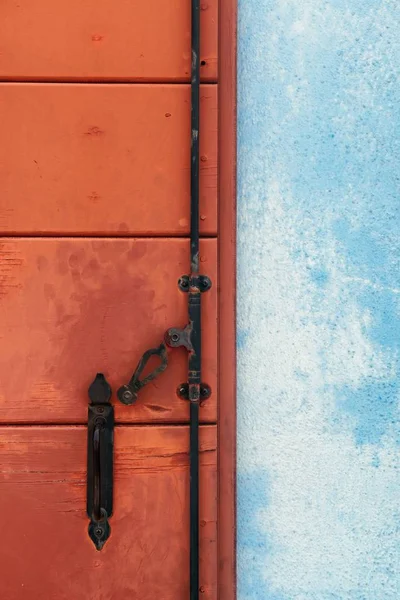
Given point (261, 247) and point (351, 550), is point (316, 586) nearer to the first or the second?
point (351, 550)

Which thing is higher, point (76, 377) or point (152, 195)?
point (152, 195)

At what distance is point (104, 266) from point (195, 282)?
0.23 metres

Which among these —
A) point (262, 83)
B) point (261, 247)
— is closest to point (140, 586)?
point (261, 247)

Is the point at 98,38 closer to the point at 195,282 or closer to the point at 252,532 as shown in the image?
the point at 195,282

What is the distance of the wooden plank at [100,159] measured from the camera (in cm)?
147

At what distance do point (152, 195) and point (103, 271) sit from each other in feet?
0.75

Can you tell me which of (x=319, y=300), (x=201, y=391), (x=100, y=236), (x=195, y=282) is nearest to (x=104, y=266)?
(x=100, y=236)

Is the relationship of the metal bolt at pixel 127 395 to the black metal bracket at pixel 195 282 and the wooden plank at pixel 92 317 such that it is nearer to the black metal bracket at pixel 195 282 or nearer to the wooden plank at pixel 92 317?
the wooden plank at pixel 92 317

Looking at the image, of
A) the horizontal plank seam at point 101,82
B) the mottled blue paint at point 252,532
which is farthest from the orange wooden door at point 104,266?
the mottled blue paint at point 252,532

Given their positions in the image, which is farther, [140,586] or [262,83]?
[262,83]

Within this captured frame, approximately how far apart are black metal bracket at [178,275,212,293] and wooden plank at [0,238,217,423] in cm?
1

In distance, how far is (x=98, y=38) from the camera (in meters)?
1.47

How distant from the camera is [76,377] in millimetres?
1475

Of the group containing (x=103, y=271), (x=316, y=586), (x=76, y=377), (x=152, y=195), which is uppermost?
(x=152, y=195)
